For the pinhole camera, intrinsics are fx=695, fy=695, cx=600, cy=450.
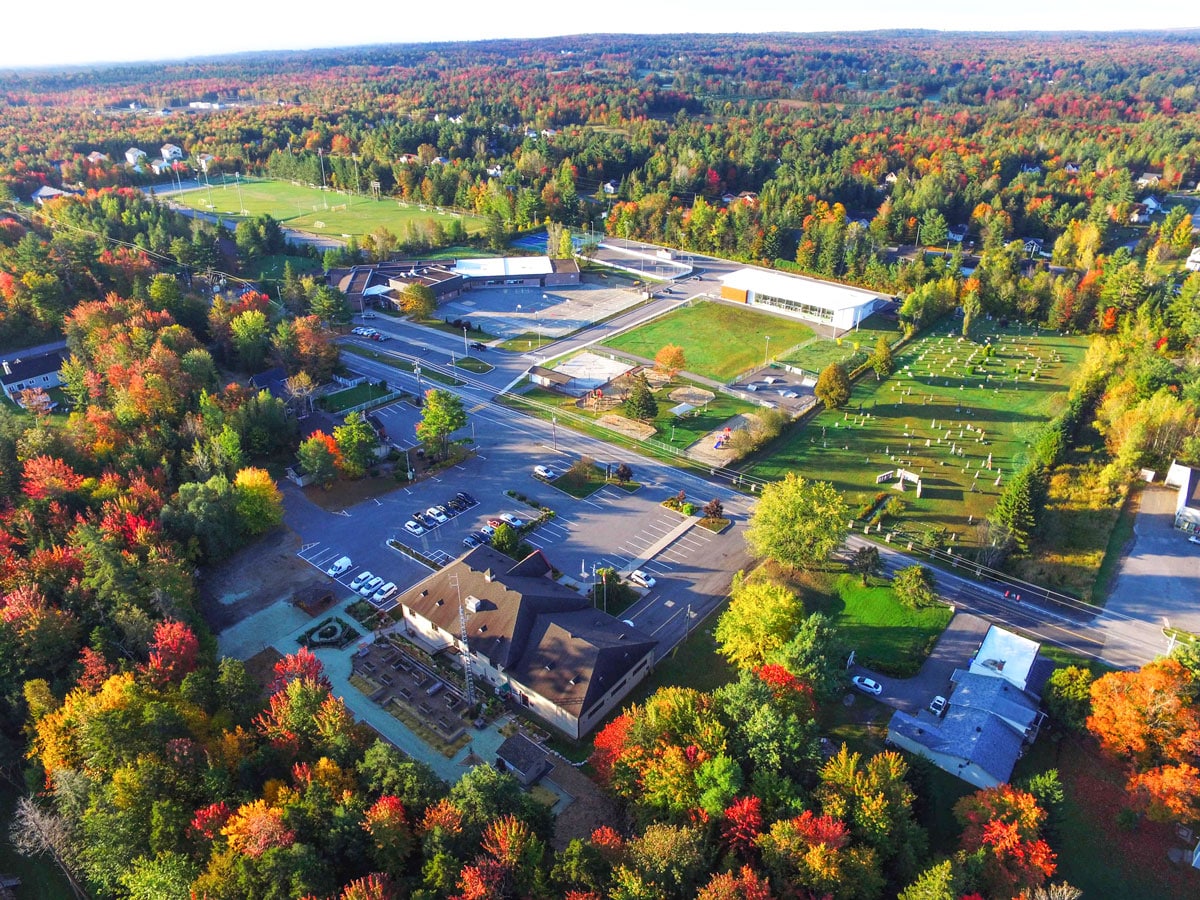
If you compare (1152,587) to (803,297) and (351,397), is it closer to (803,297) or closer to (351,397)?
(803,297)

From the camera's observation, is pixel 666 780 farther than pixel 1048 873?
Yes

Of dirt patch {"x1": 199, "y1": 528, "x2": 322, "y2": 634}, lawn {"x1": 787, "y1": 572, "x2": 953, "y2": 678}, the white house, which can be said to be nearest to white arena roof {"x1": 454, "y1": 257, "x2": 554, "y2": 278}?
the white house

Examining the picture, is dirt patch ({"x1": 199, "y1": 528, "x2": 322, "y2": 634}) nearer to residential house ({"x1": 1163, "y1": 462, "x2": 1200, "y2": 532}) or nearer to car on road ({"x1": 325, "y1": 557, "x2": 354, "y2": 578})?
car on road ({"x1": 325, "y1": 557, "x2": 354, "y2": 578})

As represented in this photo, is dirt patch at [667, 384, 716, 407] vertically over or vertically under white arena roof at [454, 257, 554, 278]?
under

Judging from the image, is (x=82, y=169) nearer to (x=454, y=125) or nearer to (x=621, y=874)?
(x=454, y=125)

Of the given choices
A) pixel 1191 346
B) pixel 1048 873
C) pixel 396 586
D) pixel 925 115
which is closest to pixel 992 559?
pixel 1048 873

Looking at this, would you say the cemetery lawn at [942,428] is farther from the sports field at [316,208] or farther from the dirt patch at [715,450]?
the sports field at [316,208]

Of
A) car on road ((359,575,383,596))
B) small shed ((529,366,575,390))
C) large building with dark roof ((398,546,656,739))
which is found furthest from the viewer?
small shed ((529,366,575,390))

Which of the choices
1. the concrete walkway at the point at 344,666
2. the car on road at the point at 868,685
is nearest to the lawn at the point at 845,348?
the car on road at the point at 868,685
